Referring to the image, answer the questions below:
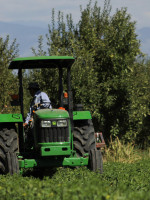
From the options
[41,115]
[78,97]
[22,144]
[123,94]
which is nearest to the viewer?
[41,115]

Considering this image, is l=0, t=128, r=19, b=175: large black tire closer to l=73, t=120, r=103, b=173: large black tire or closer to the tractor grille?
the tractor grille

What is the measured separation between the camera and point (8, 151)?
9.27 m

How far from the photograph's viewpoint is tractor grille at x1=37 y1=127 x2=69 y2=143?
29.0 ft

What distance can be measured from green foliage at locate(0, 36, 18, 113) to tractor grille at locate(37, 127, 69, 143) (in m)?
7.30

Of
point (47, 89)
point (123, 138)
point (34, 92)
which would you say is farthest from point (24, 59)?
point (123, 138)

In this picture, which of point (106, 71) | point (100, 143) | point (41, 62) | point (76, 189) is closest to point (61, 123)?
point (41, 62)

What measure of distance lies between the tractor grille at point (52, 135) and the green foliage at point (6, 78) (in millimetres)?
7296

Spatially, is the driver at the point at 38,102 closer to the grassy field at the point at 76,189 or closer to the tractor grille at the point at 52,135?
the tractor grille at the point at 52,135

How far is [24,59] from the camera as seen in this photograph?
9.52 m

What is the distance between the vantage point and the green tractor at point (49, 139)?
349 inches

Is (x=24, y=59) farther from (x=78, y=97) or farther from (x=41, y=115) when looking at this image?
(x=78, y=97)

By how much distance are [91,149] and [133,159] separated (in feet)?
25.8

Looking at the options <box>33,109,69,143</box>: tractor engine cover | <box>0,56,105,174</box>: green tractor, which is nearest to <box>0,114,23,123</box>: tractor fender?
<box>0,56,105,174</box>: green tractor

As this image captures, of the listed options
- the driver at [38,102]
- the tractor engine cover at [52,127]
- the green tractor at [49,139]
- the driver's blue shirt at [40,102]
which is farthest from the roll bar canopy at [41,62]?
the tractor engine cover at [52,127]
